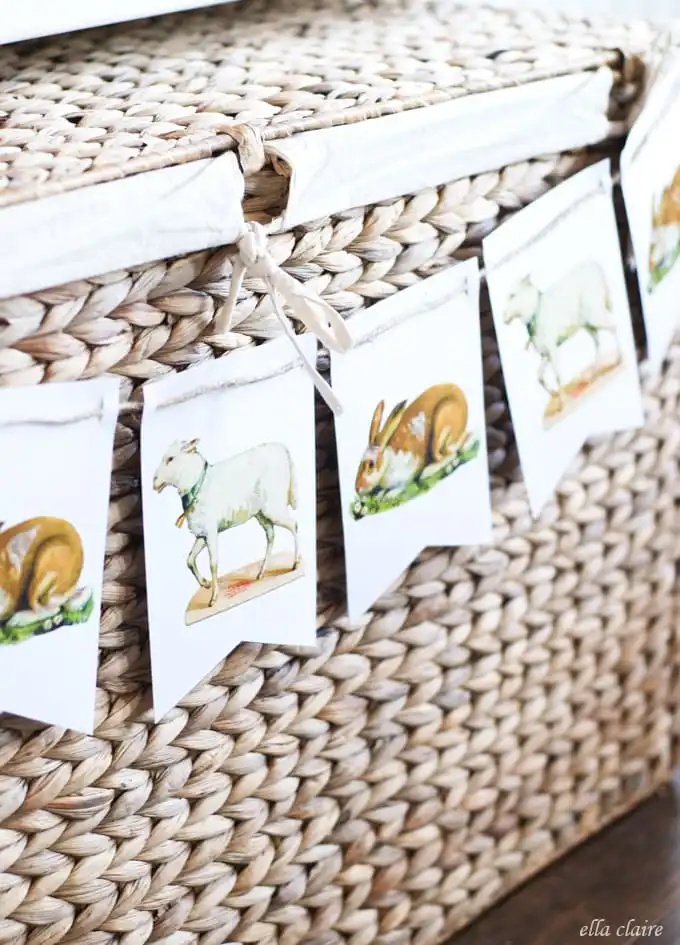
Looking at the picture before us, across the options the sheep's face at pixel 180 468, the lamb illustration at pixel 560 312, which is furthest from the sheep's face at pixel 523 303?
the sheep's face at pixel 180 468

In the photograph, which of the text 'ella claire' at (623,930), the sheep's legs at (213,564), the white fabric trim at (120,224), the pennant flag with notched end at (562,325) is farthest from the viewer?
the text 'ella claire' at (623,930)

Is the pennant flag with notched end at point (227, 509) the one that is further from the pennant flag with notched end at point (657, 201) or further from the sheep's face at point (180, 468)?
the pennant flag with notched end at point (657, 201)

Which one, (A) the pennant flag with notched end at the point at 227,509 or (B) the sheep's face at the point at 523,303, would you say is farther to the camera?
(B) the sheep's face at the point at 523,303

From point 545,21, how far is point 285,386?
37 centimetres

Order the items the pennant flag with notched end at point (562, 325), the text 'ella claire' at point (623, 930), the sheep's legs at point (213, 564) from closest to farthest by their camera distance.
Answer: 1. the sheep's legs at point (213, 564)
2. the pennant flag with notched end at point (562, 325)
3. the text 'ella claire' at point (623, 930)

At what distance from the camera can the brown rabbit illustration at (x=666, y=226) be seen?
71 centimetres

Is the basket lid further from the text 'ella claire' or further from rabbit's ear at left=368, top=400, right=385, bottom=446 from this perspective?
the text 'ella claire'

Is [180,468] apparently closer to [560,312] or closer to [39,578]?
[39,578]

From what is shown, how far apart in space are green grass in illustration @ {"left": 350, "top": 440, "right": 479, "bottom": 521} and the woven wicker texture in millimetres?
189

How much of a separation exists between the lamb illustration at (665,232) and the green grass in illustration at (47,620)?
418 millimetres

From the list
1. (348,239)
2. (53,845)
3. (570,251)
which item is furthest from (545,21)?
(53,845)

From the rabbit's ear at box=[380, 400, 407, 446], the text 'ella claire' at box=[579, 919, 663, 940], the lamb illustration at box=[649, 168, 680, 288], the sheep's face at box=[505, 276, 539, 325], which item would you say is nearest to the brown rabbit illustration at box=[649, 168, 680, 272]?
the lamb illustration at box=[649, 168, 680, 288]

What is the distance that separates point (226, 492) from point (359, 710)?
0.19 m

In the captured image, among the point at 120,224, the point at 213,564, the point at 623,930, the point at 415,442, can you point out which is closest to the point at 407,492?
the point at 415,442
